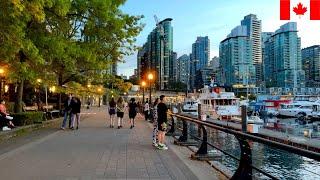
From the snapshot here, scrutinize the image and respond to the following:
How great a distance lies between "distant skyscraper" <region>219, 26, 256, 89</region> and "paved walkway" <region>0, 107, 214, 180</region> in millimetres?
158796

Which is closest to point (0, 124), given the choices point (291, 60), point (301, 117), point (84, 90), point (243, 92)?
point (84, 90)

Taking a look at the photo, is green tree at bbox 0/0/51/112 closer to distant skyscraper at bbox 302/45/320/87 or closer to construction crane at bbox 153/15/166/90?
construction crane at bbox 153/15/166/90

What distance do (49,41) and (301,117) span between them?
63797 millimetres

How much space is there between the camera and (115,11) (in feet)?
105

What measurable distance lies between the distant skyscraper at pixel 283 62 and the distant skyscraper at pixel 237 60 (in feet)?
23.4

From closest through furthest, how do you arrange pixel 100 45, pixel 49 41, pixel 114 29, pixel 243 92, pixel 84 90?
pixel 49 41, pixel 114 29, pixel 100 45, pixel 84 90, pixel 243 92

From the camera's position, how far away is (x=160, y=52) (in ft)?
461

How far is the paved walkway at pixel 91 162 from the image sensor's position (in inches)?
431

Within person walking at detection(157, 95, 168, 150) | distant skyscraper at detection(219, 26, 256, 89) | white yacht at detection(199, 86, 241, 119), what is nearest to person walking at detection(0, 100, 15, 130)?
person walking at detection(157, 95, 168, 150)

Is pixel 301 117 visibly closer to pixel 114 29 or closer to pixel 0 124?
pixel 114 29

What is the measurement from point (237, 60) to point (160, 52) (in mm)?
48840

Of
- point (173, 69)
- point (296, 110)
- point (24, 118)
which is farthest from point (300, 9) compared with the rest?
point (173, 69)

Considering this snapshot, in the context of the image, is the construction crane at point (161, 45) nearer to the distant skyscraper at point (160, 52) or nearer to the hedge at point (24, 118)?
the distant skyscraper at point (160, 52)

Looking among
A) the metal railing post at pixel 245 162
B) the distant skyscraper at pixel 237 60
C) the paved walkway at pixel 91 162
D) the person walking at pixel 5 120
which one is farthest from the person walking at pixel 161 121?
the distant skyscraper at pixel 237 60
